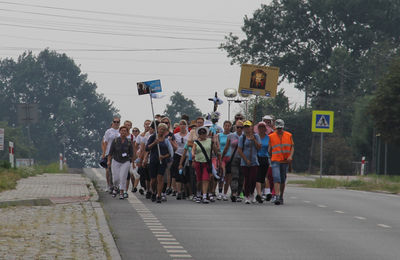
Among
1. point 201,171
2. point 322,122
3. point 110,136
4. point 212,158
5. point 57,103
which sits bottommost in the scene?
point 201,171

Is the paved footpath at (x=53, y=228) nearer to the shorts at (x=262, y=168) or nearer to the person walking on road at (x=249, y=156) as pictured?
the person walking on road at (x=249, y=156)

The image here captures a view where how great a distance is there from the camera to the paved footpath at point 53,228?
1024 cm

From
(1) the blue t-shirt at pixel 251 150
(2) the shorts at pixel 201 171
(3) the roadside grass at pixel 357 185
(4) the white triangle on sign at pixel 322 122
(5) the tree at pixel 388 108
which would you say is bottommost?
(3) the roadside grass at pixel 357 185

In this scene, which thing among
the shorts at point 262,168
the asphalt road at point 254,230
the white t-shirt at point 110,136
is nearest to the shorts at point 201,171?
the asphalt road at point 254,230

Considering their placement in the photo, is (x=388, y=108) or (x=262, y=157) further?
(x=388, y=108)

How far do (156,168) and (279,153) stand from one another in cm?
247

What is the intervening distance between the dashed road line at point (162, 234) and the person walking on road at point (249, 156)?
7.72 feet

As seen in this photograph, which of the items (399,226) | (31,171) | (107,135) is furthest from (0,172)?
(399,226)

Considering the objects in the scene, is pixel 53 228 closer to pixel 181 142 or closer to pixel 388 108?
pixel 181 142

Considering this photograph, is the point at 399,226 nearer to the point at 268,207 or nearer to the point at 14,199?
the point at 268,207

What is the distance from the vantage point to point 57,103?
113562 millimetres

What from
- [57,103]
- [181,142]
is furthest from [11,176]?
[57,103]

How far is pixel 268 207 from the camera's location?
18672 millimetres

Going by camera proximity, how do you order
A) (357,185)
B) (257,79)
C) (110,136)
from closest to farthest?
(110,136), (257,79), (357,185)
